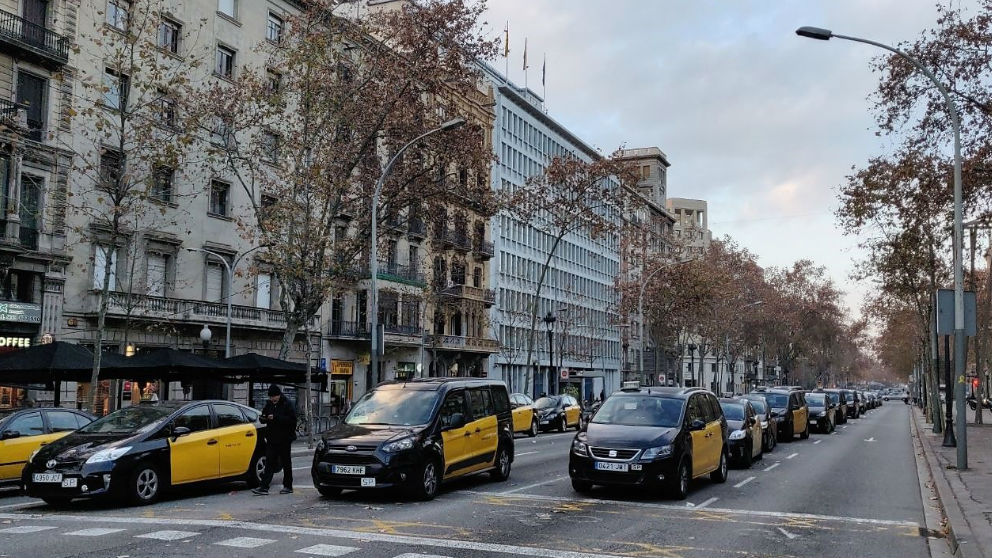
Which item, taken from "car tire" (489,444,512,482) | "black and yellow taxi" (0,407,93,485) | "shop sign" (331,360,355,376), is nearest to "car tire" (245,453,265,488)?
"black and yellow taxi" (0,407,93,485)

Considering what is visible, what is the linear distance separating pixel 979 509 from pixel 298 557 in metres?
9.19

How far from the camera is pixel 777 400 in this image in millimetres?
30500

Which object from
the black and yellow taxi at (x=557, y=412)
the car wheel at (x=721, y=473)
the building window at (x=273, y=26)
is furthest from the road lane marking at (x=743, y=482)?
the building window at (x=273, y=26)

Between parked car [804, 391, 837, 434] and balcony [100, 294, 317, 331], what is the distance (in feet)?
73.5

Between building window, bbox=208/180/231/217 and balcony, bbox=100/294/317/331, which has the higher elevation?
building window, bbox=208/180/231/217

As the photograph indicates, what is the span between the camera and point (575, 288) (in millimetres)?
88062

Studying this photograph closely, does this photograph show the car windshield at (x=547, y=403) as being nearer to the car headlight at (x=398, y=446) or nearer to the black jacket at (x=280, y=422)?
the black jacket at (x=280, y=422)

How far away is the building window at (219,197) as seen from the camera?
40950 millimetres

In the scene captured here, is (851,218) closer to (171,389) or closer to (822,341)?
(171,389)

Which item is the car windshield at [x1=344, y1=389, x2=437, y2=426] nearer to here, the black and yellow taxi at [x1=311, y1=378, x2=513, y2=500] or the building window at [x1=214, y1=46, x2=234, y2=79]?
the black and yellow taxi at [x1=311, y1=378, x2=513, y2=500]

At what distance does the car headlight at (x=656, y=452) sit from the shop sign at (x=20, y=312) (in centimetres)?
2437

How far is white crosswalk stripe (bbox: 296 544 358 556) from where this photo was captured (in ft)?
30.6

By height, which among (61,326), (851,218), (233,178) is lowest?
(61,326)

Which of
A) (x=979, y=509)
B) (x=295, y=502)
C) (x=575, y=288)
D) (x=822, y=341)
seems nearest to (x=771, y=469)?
(x=979, y=509)
